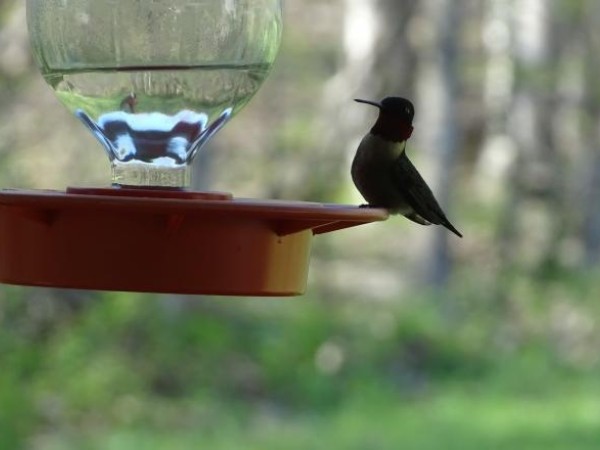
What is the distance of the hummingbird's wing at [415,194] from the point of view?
2957 millimetres

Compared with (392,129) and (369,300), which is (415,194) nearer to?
(392,129)

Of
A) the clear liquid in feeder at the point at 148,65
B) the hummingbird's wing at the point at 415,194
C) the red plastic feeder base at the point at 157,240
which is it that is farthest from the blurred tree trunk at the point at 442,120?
the red plastic feeder base at the point at 157,240

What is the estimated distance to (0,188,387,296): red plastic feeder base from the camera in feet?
7.49

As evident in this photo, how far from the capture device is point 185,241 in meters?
2.34

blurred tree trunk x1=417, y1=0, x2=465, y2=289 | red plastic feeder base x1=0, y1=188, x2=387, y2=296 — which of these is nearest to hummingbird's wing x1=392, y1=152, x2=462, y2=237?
red plastic feeder base x1=0, y1=188, x2=387, y2=296

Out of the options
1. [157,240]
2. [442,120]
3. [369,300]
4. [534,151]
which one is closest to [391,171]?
[157,240]

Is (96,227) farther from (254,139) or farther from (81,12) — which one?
(254,139)

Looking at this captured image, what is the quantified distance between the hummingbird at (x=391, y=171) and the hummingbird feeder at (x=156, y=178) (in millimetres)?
276

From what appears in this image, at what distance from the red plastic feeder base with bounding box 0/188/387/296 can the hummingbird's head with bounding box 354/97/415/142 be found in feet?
1.69

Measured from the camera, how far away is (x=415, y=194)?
2.96m

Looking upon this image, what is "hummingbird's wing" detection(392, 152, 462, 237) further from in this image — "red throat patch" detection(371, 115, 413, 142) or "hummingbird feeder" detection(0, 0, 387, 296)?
"hummingbird feeder" detection(0, 0, 387, 296)

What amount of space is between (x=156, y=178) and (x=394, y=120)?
54 centimetres

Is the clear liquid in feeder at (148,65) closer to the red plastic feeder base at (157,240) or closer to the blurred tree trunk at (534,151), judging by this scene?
the red plastic feeder base at (157,240)

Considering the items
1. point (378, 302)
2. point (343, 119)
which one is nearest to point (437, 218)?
point (378, 302)
